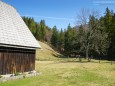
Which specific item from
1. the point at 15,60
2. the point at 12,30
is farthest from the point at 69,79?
the point at 12,30

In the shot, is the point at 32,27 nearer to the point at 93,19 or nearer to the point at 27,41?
the point at 93,19

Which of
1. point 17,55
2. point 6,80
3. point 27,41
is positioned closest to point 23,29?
point 27,41

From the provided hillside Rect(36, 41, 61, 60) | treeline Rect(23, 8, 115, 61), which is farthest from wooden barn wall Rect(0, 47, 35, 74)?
hillside Rect(36, 41, 61, 60)

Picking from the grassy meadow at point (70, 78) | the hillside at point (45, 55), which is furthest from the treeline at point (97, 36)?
the grassy meadow at point (70, 78)

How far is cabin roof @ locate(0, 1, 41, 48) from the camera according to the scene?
24.2 meters

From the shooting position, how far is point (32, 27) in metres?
148

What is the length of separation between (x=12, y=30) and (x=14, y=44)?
2.25 m

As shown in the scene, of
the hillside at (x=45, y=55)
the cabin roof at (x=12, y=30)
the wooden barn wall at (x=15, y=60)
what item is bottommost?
the hillside at (x=45, y=55)

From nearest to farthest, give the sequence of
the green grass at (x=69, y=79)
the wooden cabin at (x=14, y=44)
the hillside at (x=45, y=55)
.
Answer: the green grass at (x=69, y=79) < the wooden cabin at (x=14, y=44) < the hillside at (x=45, y=55)

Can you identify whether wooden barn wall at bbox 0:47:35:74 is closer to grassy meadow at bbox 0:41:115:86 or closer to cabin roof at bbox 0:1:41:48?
cabin roof at bbox 0:1:41:48

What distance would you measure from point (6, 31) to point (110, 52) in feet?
204

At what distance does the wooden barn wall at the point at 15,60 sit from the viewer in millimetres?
23875

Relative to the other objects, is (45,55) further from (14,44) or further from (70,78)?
(14,44)

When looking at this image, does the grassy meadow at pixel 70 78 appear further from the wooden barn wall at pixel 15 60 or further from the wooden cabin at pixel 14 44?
the wooden cabin at pixel 14 44
